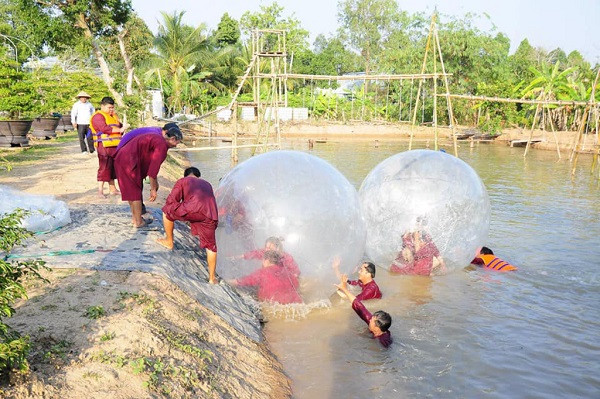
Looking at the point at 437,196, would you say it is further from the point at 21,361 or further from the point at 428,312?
the point at 21,361

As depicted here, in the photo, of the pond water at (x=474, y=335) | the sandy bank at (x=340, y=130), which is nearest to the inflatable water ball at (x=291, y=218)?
the pond water at (x=474, y=335)

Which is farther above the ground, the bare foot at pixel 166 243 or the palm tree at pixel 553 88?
the palm tree at pixel 553 88

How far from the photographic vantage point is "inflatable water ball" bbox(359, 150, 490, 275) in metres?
7.16

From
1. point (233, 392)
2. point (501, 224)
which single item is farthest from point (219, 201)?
point (501, 224)

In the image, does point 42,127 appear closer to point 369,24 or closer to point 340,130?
point 340,130

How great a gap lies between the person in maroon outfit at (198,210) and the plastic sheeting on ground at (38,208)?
1337 millimetres

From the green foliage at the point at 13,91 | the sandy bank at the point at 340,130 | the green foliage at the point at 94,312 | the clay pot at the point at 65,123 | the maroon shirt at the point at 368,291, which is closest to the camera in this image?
the green foliage at the point at 94,312

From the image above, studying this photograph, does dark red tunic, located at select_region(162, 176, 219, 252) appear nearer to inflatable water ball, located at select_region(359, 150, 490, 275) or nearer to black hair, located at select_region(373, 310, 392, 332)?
black hair, located at select_region(373, 310, 392, 332)

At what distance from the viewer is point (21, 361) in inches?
112

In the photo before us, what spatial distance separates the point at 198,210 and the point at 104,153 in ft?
10.8

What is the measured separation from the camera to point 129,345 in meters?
3.72

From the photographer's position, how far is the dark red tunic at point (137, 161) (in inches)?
253

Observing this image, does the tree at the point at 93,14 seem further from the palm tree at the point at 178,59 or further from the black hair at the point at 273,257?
the black hair at the point at 273,257

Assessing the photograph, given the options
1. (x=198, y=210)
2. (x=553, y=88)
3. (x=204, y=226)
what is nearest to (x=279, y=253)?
(x=204, y=226)
